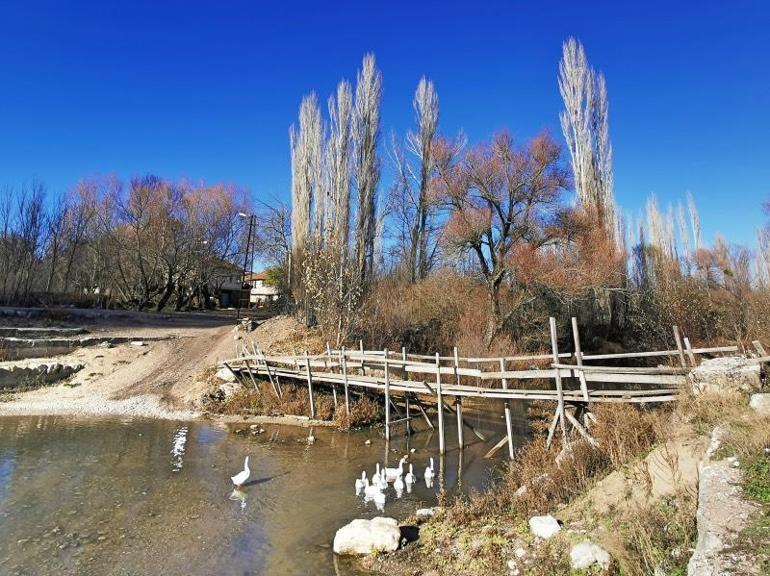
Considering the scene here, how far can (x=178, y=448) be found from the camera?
1222 cm

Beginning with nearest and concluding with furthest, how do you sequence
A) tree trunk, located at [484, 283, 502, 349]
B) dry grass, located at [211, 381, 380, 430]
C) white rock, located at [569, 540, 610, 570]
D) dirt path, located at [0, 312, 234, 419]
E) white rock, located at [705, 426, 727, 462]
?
white rock, located at [569, 540, 610, 570] → white rock, located at [705, 426, 727, 462] → dry grass, located at [211, 381, 380, 430] → dirt path, located at [0, 312, 234, 419] → tree trunk, located at [484, 283, 502, 349]

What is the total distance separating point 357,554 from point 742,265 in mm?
25404

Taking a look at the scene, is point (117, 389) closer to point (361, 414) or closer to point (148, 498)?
point (361, 414)

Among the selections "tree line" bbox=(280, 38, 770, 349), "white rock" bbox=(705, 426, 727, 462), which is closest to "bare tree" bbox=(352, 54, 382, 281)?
"tree line" bbox=(280, 38, 770, 349)

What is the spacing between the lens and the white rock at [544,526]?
552cm

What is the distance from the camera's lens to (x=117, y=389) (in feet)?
58.8

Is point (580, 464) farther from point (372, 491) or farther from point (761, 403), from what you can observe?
point (372, 491)

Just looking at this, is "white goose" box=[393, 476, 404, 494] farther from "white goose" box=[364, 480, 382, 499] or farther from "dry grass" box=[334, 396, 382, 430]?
"dry grass" box=[334, 396, 382, 430]

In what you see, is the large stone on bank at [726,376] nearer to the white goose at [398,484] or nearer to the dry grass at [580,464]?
the dry grass at [580,464]

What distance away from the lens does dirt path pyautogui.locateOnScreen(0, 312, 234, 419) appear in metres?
16.2

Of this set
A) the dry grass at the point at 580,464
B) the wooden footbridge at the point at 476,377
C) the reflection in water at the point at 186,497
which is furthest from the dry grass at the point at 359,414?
the dry grass at the point at 580,464

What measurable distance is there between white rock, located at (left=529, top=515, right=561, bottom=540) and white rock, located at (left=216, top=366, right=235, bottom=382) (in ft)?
45.3

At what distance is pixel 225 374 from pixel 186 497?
9.47 m

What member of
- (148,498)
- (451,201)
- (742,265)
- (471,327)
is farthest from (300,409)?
(742,265)
